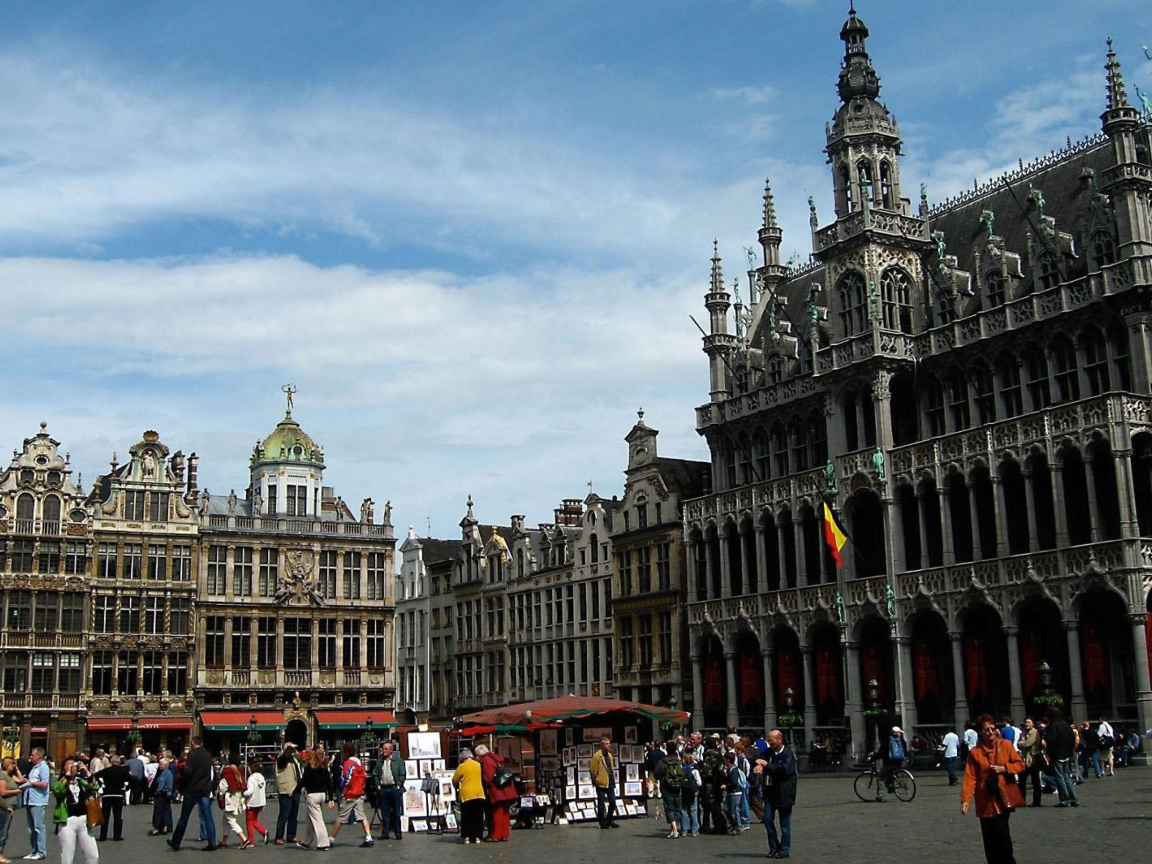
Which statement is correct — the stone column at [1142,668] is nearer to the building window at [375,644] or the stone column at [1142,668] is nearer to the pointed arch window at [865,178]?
the pointed arch window at [865,178]

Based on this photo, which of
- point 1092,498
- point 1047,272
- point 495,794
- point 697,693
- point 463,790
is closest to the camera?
point 463,790

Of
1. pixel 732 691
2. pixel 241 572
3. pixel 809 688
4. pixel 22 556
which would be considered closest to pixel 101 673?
pixel 22 556

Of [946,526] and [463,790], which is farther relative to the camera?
[946,526]

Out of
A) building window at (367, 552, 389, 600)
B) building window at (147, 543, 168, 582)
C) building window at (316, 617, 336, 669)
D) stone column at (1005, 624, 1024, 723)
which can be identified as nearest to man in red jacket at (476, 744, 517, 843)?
stone column at (1005, 624, 1024, 723)

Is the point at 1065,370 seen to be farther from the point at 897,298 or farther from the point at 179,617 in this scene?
the point at 179,617

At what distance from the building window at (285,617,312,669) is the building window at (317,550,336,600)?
1.94m

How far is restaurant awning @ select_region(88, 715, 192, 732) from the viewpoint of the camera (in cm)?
6469

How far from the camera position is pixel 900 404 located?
165ft

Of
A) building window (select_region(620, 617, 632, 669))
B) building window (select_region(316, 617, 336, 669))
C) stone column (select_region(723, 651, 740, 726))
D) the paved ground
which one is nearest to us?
the paved ground

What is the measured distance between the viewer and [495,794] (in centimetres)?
2523

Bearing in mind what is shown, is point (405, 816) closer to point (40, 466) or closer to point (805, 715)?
point (805, 715)

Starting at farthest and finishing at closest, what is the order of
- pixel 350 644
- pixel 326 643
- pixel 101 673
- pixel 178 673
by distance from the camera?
pixel 350 644 < pixel 326 643 < pixel 178 673 < pixel 101 673

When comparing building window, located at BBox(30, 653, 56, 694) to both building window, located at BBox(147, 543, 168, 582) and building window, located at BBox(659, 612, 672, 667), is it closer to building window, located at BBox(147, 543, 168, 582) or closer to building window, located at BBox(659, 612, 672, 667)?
building window, located at BBox(147, 543, 168, 582)

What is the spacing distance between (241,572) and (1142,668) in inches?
1824
